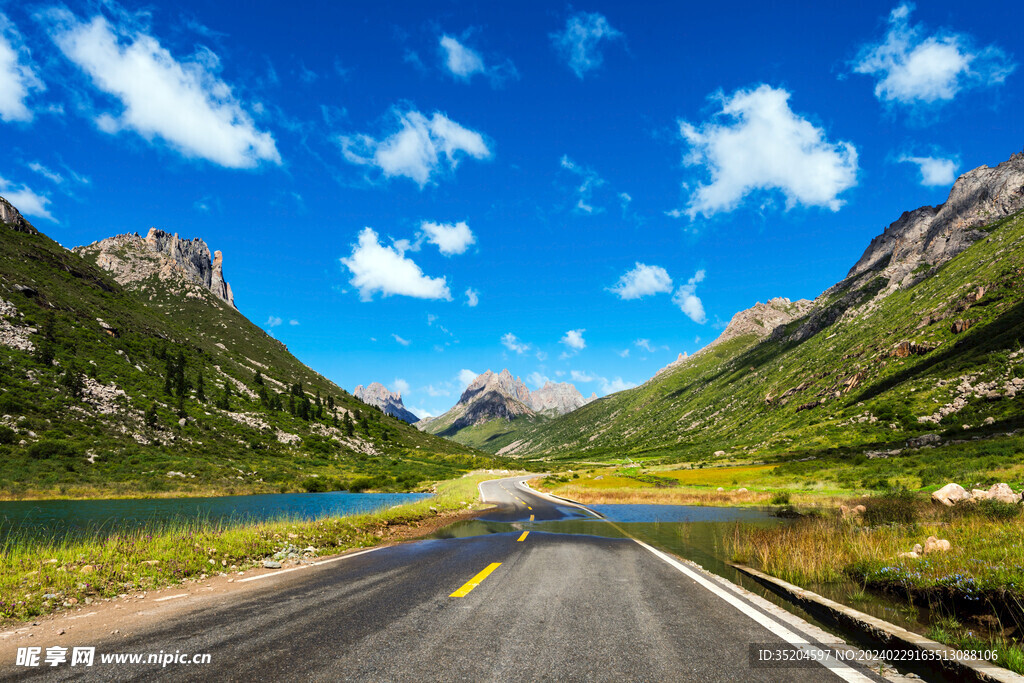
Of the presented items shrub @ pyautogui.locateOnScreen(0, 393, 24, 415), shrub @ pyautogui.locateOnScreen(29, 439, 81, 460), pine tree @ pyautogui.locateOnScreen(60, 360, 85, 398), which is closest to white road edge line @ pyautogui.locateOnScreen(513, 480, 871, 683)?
shrub @ pyautogui.locateOnScreen(29, 439, 81, 460)

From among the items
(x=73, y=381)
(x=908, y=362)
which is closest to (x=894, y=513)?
(x=908, y=362)

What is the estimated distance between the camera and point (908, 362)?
100875 mm

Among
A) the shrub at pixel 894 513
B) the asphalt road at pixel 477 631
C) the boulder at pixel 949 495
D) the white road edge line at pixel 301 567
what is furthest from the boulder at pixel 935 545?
the boulder at pixel 949 495

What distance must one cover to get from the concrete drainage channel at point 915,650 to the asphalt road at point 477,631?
2.01 ft

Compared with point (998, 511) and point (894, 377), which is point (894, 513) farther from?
point (894, 377)

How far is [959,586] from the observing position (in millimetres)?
6695

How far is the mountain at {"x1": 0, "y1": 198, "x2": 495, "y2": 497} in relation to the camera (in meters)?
62.7

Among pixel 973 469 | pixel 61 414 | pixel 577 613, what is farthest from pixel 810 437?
pixel 61 414

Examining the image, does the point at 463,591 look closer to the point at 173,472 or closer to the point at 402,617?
the point at 402,617

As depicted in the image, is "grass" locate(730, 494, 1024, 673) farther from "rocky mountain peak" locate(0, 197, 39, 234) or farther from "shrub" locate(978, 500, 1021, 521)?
"rocky mountain peak" locate(0, 197, 39, 234)

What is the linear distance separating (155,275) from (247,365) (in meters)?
75.0

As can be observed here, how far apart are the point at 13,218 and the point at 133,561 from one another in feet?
623

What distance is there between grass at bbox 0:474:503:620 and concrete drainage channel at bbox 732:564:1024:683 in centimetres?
1258

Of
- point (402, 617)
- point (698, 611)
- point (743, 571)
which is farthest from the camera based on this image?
point (743, 571)
